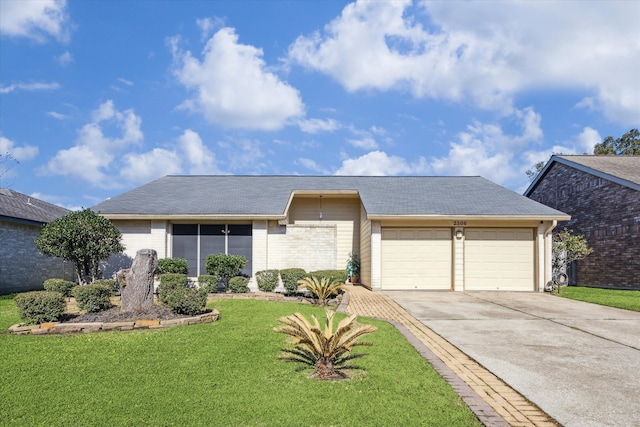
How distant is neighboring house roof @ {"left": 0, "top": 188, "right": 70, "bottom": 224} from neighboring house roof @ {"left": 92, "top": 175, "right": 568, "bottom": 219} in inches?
102

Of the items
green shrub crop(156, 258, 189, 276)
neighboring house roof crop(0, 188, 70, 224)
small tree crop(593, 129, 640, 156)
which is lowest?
green shrub crop(156, 258, 189, 276)

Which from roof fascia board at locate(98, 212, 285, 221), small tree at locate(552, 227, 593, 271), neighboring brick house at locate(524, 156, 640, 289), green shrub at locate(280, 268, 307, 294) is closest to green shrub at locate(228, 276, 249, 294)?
green shrub at locate(280, 268, 307, 294)

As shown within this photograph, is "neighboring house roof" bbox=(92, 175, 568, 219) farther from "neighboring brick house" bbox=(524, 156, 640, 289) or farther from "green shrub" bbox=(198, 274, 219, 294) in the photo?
"neighboring brick house" bbox=(524, 156, 640, 289)

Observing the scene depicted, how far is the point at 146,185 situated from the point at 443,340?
631 inches

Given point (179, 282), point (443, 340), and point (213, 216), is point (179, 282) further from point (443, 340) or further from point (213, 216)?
point (443, 340)

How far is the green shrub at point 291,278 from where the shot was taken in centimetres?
1430

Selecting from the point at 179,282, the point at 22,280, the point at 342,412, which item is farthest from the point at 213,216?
the point at 342,412

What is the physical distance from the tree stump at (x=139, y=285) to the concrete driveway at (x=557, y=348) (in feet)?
19.7

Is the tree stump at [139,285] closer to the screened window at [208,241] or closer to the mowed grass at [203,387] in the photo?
the mowed grass at [203,387]

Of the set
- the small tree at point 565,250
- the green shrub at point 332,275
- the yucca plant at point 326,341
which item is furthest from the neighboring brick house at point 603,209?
the yucca plant at point 326,341

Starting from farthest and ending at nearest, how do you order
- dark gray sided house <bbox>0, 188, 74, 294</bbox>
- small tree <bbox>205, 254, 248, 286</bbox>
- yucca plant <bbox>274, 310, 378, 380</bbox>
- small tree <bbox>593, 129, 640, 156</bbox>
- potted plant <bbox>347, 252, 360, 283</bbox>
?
small tree <bbox>593, 129, 640, 156</bbox>
potted plant <bbox>347, 252, 360, 283</bbox>
dark gray sided house <bbox>0, 188, 74, 294</bbox>
small tree <bbox>205, 254, 248, 286</bbox>
yucca plant <bbox>274, 310, 378, 380</bbox>

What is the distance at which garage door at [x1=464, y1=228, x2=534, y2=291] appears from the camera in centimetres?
1600

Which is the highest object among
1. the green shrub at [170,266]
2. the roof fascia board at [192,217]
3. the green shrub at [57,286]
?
the roof fascia board at [192,217]

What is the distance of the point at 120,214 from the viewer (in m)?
15.4
